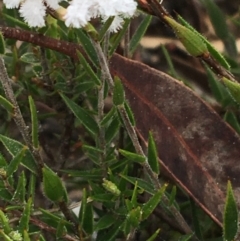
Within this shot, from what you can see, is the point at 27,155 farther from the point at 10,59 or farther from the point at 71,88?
the point at 10,59

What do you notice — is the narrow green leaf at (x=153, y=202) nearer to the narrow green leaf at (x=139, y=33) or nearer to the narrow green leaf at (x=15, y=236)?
the narrow green leaf at (x=15, y=236)

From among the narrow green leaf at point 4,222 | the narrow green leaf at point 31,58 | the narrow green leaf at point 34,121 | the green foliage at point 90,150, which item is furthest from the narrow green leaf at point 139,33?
the narrow green leaf at point 4,222

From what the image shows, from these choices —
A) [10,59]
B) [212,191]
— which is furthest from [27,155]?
[10,59]

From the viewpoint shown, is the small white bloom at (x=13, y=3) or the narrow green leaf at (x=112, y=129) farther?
the narrow green leaf at (x=112, y=129)

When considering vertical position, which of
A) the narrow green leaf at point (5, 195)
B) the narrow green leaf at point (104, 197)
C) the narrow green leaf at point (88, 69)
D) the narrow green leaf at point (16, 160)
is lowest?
the narrow green leaf at point (5, 195)

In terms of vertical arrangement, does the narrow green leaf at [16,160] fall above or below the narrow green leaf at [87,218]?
above

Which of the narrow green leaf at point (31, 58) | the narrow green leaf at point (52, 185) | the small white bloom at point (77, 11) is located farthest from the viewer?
the narrow green leaf at point (31, 58)

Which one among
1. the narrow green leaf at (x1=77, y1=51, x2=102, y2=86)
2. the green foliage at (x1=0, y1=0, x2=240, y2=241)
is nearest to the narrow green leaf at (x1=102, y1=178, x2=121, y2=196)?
the green foliage at (x1=0, y1=0, x2=240, y2=241)

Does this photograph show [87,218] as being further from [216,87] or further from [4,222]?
[216,87]
